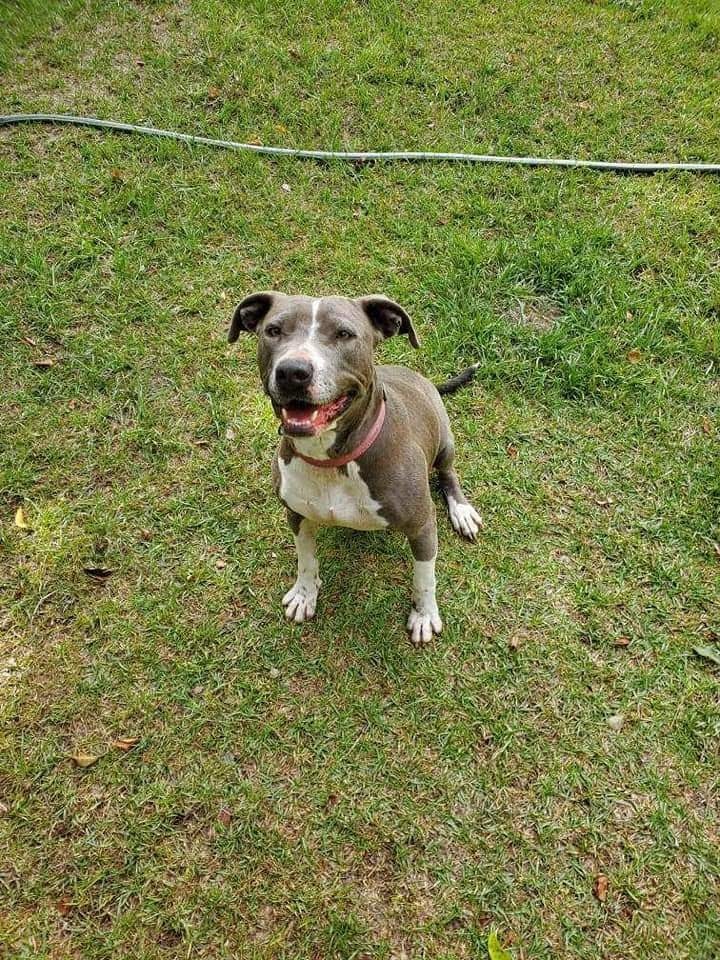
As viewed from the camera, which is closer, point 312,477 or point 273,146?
point 312,477

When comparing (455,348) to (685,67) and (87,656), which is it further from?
(685,67)

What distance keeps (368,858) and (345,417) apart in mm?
2019

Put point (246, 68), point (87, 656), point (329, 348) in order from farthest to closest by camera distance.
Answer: point (246, 68)
point (87, 656)
point (329, 348)

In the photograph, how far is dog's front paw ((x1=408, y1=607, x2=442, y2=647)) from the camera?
366cm

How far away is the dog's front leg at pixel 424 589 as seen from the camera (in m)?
3.33

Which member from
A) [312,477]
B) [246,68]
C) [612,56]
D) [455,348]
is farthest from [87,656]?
[612,56]

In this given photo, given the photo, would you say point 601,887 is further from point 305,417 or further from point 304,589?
point 305,417

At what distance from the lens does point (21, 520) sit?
4.06 m

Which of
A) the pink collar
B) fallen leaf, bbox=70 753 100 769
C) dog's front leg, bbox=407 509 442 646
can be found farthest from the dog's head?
fallen leaf, bbox=70 753 100 769

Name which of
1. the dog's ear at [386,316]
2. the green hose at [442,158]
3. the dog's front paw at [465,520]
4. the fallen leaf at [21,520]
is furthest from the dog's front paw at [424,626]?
the green hose at [442,158]

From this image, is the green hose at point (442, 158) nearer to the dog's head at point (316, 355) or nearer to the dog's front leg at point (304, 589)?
the dog's head at point (316, 355)

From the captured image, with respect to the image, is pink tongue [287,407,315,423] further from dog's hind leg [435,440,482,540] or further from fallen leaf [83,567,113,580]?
fallen leaf [83,567,113,580]

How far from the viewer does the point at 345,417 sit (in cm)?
276

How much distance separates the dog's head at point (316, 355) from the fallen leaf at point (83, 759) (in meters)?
1.98
